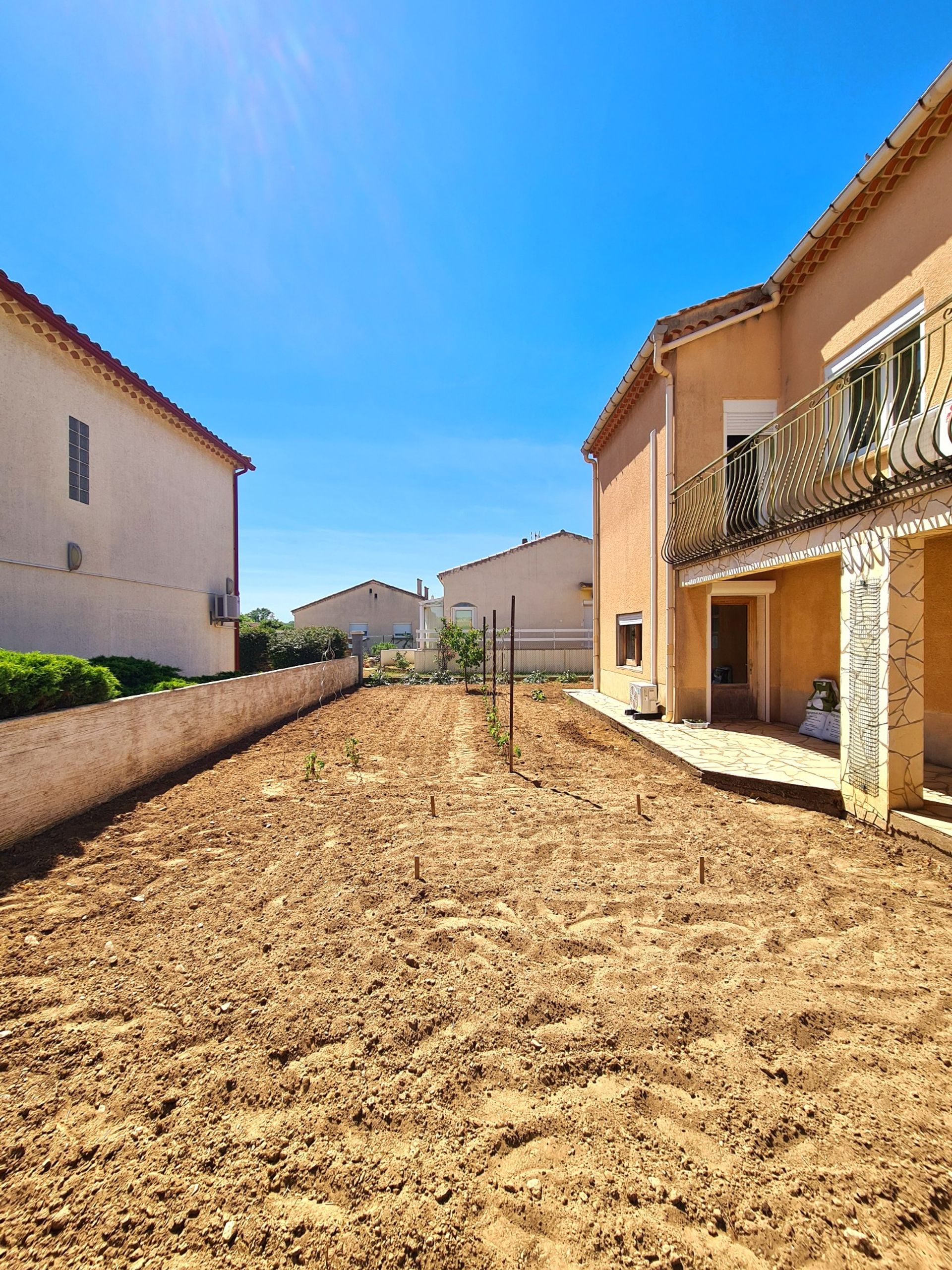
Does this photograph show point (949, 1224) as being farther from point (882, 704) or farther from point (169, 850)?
point (169, 850)

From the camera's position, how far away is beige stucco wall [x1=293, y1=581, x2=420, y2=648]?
32844mm

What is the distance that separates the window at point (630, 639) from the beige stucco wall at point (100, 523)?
9.49 m

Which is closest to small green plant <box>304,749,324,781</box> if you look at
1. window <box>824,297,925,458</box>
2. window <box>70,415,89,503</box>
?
window <box>70,415,89,503</box>

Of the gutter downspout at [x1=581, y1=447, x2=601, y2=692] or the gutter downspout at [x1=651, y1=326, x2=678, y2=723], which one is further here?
the gutter downspout at [x1=581, y1=447, x2=601, y2=692]

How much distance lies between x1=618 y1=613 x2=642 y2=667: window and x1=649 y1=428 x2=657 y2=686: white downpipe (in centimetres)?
89

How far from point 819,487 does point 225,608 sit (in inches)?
478

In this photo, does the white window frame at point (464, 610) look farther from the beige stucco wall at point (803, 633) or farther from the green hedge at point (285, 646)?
the beige stucco wall at point (803, 633)

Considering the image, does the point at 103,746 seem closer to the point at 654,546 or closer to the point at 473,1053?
the point at 473,1053

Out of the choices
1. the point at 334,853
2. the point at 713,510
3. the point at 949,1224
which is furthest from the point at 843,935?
the point at 713,510

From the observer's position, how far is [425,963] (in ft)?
9.12

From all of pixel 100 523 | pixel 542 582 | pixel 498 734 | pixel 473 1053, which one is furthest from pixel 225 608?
pixel 542 582

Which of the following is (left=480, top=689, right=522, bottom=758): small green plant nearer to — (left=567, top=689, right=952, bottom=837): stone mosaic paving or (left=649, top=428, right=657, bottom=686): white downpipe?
(left=567, top=689, right=952, bottom=837): stone mosaic paving

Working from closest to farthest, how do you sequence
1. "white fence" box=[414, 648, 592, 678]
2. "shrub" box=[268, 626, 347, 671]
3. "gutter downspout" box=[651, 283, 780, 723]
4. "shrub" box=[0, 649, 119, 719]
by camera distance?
"shrub" box=[0, 649, 119, 719], "gutter downspout" box=[651, 283, 780, 723], "shrub" box=[268, 626, 347, 671], "white fence" box=[414, 648, 592, 678]

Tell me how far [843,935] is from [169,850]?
495 cm
